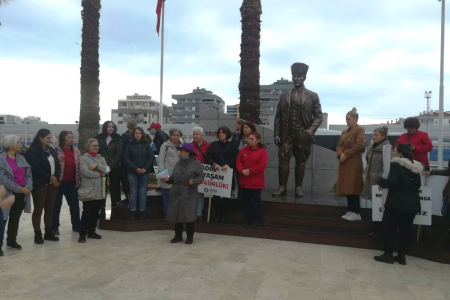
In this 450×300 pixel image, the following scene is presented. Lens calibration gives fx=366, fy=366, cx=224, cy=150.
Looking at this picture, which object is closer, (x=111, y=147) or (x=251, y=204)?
(x=251, y=204)

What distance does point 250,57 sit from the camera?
10.4 metres

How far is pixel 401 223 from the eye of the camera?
5.12 meters

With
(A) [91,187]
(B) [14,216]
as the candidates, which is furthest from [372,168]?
(B) [14,216]

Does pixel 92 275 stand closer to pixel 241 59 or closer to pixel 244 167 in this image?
pixel 244 167

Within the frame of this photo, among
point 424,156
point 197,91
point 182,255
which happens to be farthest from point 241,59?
point 197,91

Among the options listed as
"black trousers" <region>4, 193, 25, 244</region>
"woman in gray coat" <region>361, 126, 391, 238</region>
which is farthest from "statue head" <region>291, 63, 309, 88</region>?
"black trousers" <region>4, 193, 25, 244</region>

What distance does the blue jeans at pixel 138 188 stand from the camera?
6.68 meters

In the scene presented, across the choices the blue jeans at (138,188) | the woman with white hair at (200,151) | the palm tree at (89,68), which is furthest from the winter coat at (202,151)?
the palm tree at (89,68)

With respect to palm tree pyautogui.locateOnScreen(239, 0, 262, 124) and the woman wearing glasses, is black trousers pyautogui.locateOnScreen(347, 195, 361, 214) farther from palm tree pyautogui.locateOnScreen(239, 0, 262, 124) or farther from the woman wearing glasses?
palm tree pyautogui.locateOnScreen(239, 0, 262, 124)

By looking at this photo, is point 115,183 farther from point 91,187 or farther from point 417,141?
point 417,141

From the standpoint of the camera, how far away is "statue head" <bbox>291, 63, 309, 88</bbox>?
7077 millimetres

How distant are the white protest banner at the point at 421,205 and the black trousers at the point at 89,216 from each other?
447 cm

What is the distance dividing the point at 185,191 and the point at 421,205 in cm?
353

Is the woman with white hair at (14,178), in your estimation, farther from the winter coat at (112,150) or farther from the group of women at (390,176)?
the group of women at (390,176)
